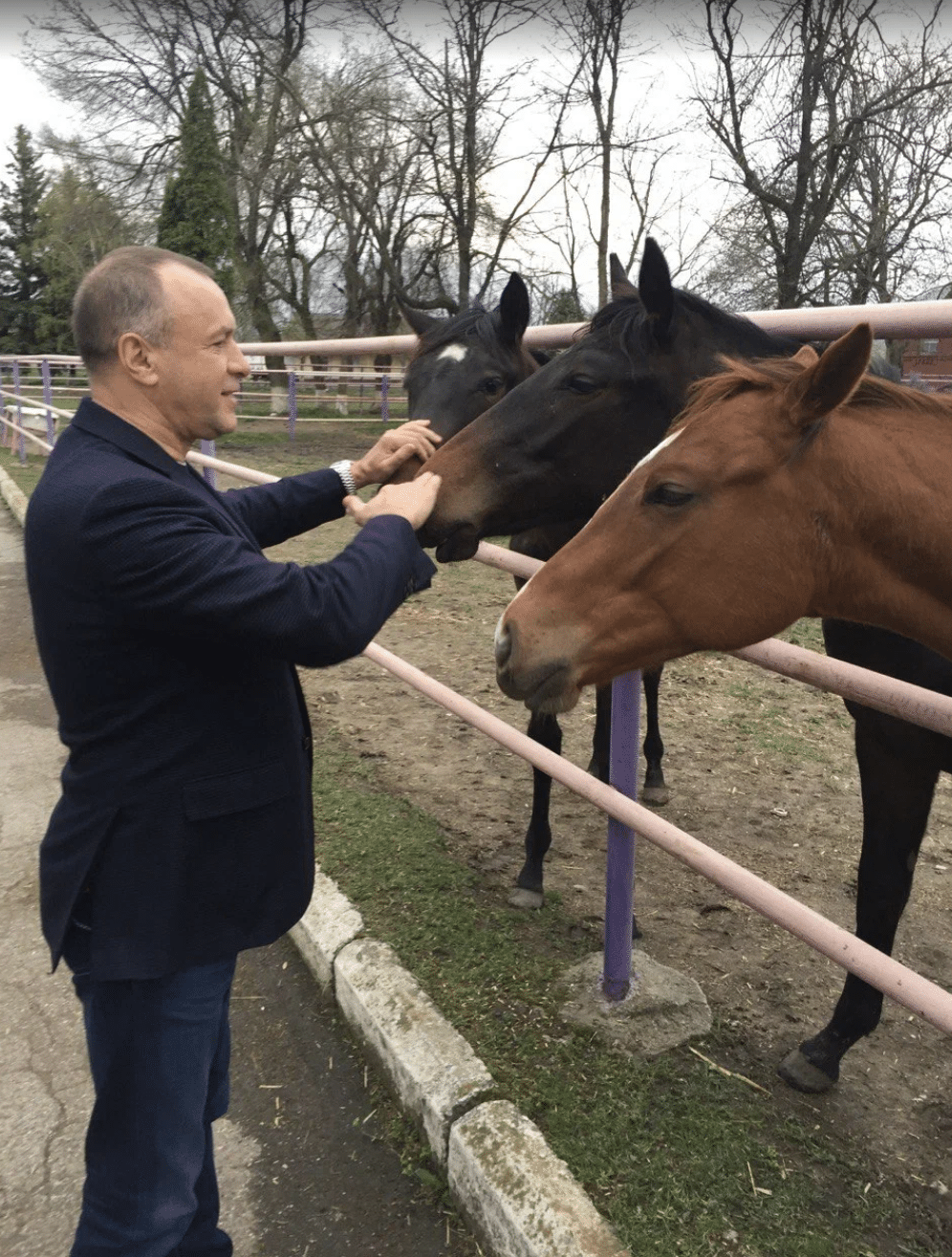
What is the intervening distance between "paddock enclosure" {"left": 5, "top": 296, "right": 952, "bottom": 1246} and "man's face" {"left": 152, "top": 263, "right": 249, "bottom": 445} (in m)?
1.97

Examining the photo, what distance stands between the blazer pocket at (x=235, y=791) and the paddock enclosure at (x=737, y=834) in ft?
4.86

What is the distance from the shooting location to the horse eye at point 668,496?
1.59 m

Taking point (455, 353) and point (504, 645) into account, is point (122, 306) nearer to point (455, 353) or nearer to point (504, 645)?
point (504, 645)

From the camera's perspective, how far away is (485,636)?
19.8 ft

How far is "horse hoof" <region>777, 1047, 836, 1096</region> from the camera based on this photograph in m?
2.19

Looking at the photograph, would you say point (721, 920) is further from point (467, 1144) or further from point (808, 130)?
point (808, 130)

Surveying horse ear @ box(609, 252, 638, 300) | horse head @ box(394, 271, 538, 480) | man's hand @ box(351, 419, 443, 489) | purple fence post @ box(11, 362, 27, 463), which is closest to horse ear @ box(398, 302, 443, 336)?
horse head @ box(394, 271, 538, 480)

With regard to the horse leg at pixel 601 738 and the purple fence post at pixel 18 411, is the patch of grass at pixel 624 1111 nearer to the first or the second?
the horse leg at pixel 601 738

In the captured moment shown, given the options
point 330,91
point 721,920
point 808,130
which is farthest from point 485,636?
point 330,91

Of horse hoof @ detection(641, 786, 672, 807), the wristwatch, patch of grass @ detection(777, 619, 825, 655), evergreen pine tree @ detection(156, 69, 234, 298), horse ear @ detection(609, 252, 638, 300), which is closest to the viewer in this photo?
the wristwatch

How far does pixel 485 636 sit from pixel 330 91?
1857cm

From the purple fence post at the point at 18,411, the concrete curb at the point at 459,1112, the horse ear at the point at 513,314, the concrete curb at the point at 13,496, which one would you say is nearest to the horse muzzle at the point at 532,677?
the concrete curb at the point at 459,1112

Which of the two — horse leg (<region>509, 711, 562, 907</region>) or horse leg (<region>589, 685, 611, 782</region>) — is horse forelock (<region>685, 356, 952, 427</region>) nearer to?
horse leg (<region>509, 711, 562, 907</region>)

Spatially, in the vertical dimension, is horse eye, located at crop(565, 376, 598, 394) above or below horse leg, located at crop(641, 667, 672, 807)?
above
